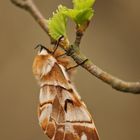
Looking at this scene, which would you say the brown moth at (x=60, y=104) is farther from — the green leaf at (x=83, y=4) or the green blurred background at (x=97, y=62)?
the green blurred background at (x=97, y=62)

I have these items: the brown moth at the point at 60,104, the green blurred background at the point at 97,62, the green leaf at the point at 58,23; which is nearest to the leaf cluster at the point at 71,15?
the green leaf at the point at 58,23

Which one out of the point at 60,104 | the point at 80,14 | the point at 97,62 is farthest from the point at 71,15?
the point at 97,62

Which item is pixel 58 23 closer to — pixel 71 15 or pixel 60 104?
pixel 71 15

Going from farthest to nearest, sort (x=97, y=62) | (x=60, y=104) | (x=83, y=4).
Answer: (x=97, y=62)
(x=60, y=104)
(x=83, y=4)

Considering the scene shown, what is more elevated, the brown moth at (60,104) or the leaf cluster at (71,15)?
the leaf cluster at (71,15)

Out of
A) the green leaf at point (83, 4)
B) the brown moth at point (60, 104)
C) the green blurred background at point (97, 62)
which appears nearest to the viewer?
the green leaf at point (83, 4)

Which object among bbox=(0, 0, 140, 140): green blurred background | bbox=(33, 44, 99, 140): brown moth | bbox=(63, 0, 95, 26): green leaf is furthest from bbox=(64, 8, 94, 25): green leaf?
bbox=(0, 0, 140, 140): green blurred background
